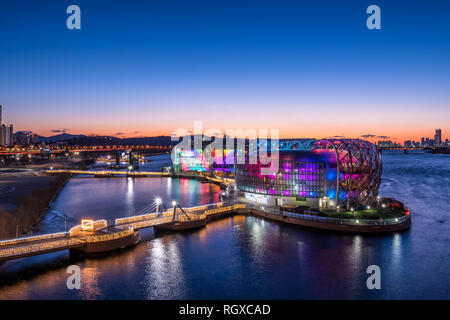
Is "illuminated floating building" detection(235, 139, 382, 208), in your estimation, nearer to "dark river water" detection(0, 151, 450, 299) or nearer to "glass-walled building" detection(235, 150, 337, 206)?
"glass-walled building" detection(235, 150, 337, 206)

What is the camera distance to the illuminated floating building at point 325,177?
4434 cm

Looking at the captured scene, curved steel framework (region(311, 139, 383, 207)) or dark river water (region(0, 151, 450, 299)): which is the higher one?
curved steel framework (region(311, 139, 383, 207))

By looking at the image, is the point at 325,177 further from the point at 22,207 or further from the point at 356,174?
the point at 22,207

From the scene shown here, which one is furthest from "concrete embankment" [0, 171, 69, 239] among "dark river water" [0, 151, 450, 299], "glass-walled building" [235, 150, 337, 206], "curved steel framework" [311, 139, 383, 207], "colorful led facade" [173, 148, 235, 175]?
"colorful led facade" [173, 148, 235, 175]

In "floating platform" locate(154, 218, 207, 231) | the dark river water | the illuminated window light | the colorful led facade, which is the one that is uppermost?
the colorful led facade

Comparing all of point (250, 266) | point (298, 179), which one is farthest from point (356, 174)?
point (250, 266)

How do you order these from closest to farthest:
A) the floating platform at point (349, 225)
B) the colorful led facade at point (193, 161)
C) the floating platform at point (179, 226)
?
the floating platform at point (349, 225)
the floating platform at point (179, 226)
the colorful led facade at point (193, 161)

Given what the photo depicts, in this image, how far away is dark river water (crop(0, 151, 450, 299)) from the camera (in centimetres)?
2345

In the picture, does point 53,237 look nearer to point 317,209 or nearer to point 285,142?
point 317,209

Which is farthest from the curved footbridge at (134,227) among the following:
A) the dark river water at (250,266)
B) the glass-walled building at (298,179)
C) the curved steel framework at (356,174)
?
the curved steel framework at (356,174)

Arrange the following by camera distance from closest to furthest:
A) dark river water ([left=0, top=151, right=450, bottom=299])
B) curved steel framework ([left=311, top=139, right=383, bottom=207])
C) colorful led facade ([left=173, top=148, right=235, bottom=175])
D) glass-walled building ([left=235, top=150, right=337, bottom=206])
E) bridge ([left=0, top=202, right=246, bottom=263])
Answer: dark river water ([left=0, top=151, right=450, bottom=299]) → bridge ([left=0, top=202, right=246, bottom=263]) → curved steel framework ([left=311, top=139, right=383, bottom=207]) → glass-walled building ([left=235, top=150, right=337, bottom=206]) → colorful led facade ([left=173, top=148, right=235, bottom=175])

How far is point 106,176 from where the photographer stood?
105250 mm

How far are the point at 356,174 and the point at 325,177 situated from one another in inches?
169

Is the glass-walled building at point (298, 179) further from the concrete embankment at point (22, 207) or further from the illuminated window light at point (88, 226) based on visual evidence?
the concrete embankment at point (22, 207)
